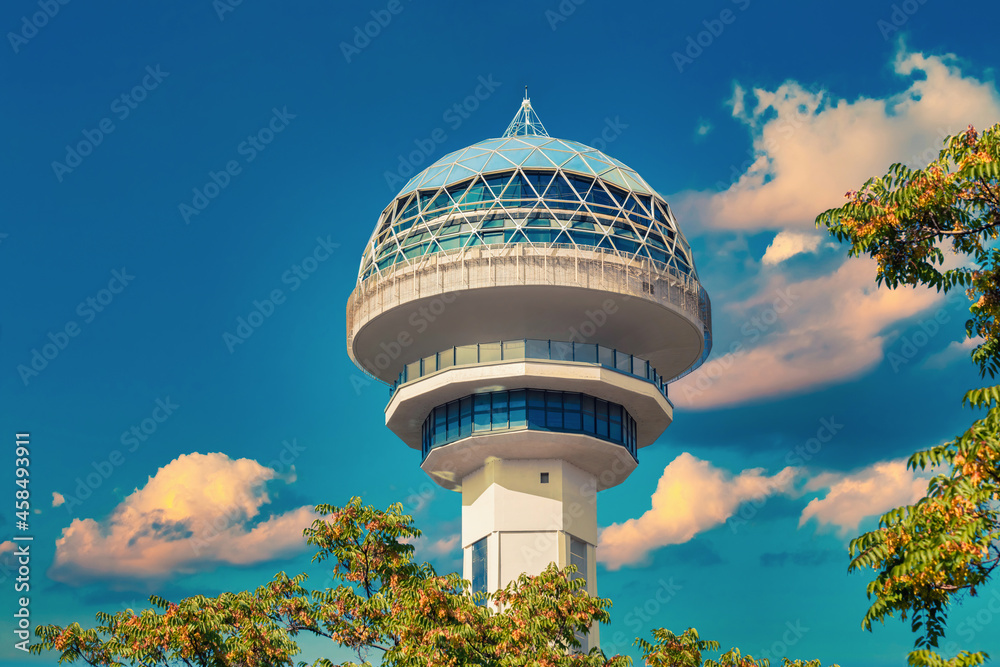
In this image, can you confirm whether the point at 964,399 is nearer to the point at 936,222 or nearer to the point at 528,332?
the point at 936,222

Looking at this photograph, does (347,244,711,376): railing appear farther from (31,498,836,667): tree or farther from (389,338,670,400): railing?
(31,498,836,667): tree

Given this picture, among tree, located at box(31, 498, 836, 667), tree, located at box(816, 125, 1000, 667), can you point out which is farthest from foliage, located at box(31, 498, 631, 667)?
tree, located at box(816, 125, 1000, 667)

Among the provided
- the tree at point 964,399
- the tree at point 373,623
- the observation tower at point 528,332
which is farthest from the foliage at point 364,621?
the observation tower at point 528,332

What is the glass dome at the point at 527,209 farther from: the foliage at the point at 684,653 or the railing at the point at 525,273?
the foliage at the point at 684,653

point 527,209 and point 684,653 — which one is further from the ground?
point 527,209

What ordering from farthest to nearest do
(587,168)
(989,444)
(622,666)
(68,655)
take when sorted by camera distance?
(587,168) < (622,666) < (68,655) < (989,444)

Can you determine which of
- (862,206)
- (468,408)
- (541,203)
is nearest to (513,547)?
(468,408)

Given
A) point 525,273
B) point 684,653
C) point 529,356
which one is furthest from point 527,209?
point 684,653

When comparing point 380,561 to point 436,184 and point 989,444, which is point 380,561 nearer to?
point 989,444
